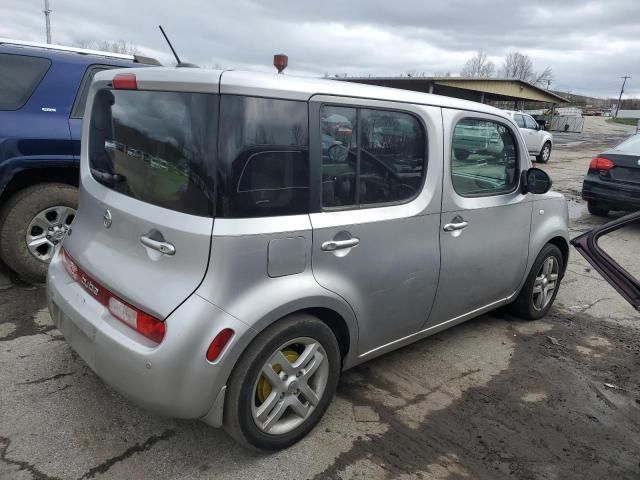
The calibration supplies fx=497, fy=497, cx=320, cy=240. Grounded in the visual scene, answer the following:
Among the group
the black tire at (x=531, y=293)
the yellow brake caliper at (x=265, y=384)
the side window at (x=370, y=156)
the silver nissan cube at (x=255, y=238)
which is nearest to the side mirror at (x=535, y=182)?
the black tire at (x=531, y=293)

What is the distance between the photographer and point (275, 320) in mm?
2281

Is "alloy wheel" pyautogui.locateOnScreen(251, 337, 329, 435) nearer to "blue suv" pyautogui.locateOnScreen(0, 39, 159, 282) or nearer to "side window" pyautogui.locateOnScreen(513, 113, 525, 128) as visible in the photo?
"blue suv" pyautogui.locateOnScreen(0, 39, 159, 282)

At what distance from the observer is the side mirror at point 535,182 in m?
3.68

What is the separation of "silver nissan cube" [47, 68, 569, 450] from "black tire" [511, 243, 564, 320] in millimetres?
1166

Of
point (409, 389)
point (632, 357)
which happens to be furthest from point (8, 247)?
point (632, 357)

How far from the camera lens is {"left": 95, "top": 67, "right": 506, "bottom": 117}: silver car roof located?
212 centimetres

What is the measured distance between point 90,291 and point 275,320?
1.01m

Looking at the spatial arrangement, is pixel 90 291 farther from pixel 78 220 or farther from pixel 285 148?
pixel 285 148

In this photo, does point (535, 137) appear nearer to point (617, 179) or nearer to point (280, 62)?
point (617, 179)

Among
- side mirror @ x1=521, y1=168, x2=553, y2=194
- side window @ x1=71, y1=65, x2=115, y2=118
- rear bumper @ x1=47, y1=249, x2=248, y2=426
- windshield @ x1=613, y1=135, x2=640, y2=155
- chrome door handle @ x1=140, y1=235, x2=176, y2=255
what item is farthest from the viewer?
windshield @ x1=613, y1=135, x2=640, y2=155

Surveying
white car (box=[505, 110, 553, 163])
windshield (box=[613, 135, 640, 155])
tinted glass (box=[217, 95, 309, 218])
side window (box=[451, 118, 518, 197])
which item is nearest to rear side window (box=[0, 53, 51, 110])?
tinted glass (box=[217, 95, 309, 218])

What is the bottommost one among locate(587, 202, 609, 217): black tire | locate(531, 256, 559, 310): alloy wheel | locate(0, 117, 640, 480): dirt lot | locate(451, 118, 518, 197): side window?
locate(587, 202, 609, 217): black tire

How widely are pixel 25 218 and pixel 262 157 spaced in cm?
294

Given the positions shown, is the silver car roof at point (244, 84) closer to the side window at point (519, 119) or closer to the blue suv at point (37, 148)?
the blue suv at point (37, 148)
